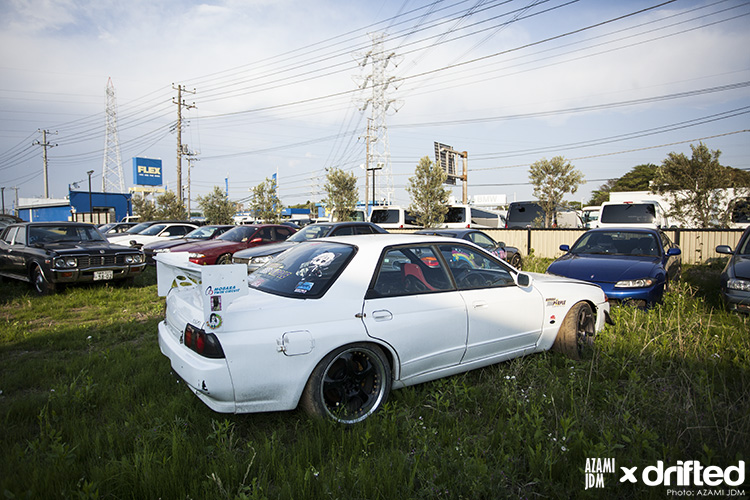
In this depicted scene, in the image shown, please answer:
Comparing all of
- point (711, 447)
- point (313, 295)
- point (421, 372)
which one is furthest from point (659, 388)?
point (313, 295)

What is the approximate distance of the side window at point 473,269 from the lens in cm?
385

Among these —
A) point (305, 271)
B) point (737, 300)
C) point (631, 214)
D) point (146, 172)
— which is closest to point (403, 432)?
point (305, 271)

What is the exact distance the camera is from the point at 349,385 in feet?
10.1

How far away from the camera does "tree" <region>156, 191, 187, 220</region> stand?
30.8m

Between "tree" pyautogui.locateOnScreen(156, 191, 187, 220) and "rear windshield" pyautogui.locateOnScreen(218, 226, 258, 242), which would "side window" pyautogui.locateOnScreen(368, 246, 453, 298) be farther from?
"tree" pyautogui.locateOnScreen(156, 191, 187, 220)

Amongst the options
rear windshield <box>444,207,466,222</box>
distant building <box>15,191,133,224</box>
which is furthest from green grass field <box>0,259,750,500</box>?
distant building <box>15,191,133,224</box>

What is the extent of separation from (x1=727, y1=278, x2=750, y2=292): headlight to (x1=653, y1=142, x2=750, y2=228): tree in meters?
10.9

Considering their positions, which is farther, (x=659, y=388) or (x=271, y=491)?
(x=659, y=388)

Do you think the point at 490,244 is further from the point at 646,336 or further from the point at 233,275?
the point at 233,275

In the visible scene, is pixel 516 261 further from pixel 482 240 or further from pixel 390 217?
pixel 390 217

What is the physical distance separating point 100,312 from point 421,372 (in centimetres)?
615

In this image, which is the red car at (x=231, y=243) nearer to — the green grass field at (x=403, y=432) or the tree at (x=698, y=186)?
the green grass field at (x=403, y=432)

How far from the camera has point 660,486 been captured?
7.45 ft

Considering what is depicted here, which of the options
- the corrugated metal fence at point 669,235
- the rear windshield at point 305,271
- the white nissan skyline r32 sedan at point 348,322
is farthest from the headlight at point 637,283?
the corrugated metal fence at point 669,235
